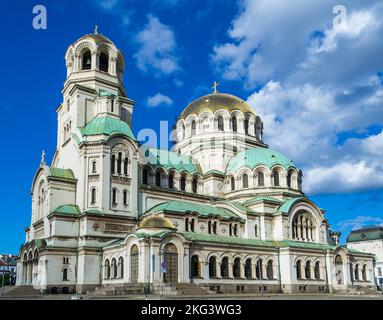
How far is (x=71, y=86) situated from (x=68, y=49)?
5.37m

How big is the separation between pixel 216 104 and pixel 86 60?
1895cm

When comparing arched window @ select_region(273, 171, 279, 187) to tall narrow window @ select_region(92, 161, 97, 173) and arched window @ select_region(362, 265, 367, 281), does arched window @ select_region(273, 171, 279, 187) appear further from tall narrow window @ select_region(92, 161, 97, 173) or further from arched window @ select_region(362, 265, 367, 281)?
tall narrow window @ select_region(92, 161, 97, 173)

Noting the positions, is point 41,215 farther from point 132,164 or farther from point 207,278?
point 207,278

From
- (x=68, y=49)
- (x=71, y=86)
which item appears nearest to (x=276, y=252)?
(x=71, y=86)

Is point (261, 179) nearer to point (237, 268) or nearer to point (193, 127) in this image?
point (193, 127)

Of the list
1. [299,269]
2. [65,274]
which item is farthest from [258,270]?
[65,274]

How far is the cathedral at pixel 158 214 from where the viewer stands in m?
42.3

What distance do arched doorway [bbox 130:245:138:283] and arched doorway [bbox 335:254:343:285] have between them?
24880 mm

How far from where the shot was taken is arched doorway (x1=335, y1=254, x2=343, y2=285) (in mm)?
52969

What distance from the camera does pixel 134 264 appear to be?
40.5 meters

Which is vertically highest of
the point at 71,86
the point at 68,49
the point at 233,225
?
the point at 68,49

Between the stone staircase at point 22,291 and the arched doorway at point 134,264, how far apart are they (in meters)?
9.16

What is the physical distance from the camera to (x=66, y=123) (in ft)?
175

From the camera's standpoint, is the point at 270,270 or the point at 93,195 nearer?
the point at 93,195
